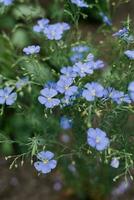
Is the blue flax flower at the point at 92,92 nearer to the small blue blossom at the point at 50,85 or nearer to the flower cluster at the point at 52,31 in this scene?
the small blue blossom at the point at 50,85

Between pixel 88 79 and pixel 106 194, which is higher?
pixel 88 79

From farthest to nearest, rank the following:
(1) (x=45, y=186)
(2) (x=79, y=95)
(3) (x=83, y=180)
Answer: (1) (x=45, y=186) → (3) (x=83, y=180) → (2) (x=79, y=95)

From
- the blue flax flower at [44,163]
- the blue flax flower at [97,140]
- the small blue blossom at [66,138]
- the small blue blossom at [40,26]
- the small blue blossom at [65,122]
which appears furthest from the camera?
the small blue blossom at [66,138]

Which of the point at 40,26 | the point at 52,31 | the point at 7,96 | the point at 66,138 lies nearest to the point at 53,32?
the point at 52,31

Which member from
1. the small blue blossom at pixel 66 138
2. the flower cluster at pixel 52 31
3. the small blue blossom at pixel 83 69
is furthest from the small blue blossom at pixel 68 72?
the small blue blossom at pixel 66 138

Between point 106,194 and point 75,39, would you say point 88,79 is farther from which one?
point 106,194

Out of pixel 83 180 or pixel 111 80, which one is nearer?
pixel 111 80

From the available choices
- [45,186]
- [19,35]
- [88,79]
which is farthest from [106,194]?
[19,35]

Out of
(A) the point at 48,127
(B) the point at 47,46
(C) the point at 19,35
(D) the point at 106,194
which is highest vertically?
(C) the point at 19,35
